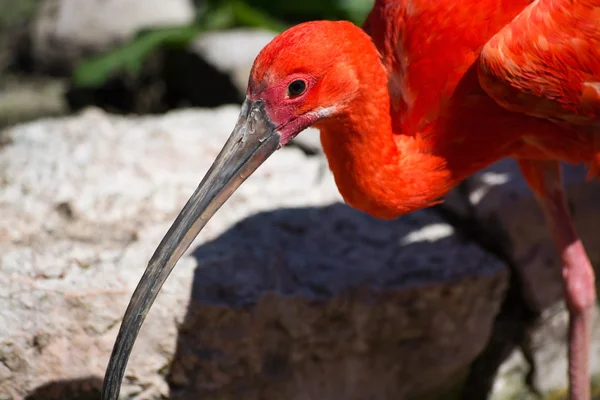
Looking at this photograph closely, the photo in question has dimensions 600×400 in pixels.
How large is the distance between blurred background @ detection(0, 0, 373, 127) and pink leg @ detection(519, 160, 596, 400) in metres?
2.64

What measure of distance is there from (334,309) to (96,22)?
4.55 metres

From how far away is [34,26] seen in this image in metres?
7.39

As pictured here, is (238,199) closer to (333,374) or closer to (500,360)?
(333,374)

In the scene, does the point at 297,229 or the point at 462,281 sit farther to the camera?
the point at 297,229

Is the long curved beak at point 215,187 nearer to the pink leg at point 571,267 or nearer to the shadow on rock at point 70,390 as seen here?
the shadow on rock at point 70,390

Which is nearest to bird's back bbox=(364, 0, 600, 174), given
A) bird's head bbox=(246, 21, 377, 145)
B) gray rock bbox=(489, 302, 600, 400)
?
bird's head bbox=(246, 21, 377, 145)

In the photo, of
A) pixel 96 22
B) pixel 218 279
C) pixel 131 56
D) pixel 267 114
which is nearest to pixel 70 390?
pixel 218 279

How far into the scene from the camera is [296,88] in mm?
2730

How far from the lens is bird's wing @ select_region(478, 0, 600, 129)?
113 inches

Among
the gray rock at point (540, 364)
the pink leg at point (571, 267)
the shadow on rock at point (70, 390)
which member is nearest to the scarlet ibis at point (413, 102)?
the pink leg at point (571, 267)

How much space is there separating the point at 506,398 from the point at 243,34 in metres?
3.27

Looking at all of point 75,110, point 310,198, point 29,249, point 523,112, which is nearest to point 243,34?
point 75,110

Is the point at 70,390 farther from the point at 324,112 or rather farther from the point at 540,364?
the point at 540,364

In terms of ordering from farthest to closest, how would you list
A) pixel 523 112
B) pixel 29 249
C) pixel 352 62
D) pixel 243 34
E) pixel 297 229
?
pixel 243 34, pixel 297 229, pixel 29 249, pixel 523 112, pixel 352 62
